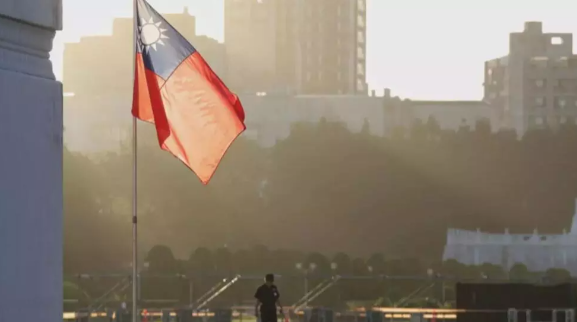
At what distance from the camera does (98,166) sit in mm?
53688

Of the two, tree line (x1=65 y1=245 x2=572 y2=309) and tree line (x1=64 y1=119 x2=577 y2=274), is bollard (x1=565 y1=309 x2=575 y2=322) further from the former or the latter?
tree line (x1=64 y1=119 x2=577 y2=274)

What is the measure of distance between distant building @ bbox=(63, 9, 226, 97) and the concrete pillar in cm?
5733

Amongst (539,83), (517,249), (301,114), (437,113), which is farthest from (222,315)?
(539,83)

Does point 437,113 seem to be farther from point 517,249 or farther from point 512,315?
point 512,315

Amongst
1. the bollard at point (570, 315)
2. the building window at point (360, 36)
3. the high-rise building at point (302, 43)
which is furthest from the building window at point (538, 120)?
the bollard at point (570, 315)

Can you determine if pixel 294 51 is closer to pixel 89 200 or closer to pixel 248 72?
pixel 248 72

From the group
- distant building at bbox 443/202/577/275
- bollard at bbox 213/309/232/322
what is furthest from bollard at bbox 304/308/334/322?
distant building at bbox 443/202/577/275

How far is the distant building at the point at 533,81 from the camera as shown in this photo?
61094mm

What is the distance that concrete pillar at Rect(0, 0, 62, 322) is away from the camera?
188cm

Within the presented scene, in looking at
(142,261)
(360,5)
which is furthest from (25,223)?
(360,5)

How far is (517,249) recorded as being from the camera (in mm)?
50594

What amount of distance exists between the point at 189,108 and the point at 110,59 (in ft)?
177

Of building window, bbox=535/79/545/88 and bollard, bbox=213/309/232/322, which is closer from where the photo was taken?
bollard, bbox=213/309/232/322

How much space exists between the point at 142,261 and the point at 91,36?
49.5 ft
